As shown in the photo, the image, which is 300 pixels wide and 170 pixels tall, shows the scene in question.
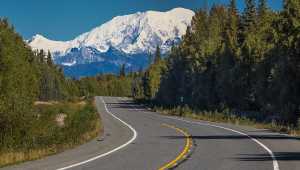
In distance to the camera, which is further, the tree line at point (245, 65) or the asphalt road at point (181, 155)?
the tree line at point (245, 65)

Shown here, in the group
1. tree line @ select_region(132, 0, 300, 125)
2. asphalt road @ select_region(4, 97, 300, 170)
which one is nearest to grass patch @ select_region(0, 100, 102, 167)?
asphalt road @ select_region(4, 97, 300, 170)

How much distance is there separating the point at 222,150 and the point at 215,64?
54.5 metres

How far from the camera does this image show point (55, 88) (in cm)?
17012

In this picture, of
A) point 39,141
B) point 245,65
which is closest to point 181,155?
point 39,141

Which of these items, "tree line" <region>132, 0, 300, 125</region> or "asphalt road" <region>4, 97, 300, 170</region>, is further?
"tree line" <region>132, 0, 300, 125</region>

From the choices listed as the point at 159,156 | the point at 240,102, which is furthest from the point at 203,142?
the point at 240,102

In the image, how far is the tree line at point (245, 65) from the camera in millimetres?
47125

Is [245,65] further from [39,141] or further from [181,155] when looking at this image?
[181,155]

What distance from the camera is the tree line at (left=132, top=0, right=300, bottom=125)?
155 feet

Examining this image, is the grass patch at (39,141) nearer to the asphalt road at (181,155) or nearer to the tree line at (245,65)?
the asphalt road at (181,155)

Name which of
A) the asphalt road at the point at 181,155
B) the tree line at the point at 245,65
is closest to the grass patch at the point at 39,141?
the asphalt road at the point at 181,155

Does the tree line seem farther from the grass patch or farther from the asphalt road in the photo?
the asphalt road

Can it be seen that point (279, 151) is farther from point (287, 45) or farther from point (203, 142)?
point (287, 45)

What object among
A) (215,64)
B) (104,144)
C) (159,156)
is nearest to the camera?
(159,156)
